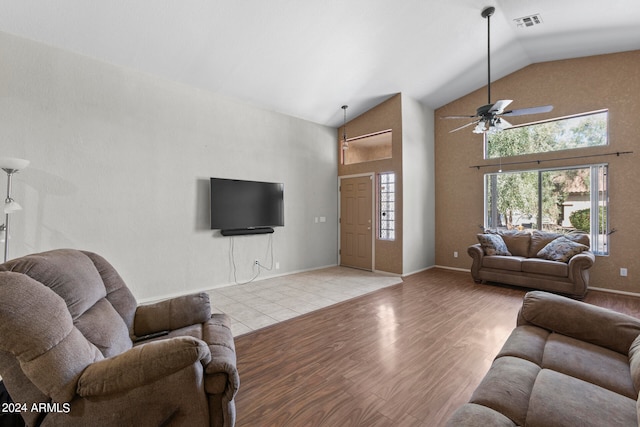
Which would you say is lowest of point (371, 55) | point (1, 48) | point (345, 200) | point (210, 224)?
point (210, 224)

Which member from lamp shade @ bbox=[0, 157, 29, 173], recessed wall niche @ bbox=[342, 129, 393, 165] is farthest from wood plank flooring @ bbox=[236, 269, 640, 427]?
recessed wall niche @ bbox=[342, 129, 393, 165]

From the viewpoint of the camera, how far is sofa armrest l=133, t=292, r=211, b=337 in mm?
1927

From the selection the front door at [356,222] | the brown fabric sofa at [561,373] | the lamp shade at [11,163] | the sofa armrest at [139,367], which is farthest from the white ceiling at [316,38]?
the brown fabric sofa at [561,373]

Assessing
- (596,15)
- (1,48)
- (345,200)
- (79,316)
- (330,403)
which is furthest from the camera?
(345,200)

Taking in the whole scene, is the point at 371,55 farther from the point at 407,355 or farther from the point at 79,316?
the point at 79,316

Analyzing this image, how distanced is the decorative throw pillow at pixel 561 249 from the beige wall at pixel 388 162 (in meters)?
2.32

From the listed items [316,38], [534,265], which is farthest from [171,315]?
[534,265]

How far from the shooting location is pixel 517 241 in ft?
16.7

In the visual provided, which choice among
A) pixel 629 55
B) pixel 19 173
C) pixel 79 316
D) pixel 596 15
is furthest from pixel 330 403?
pixel 629 55

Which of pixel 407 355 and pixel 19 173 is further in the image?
pixel 19 173

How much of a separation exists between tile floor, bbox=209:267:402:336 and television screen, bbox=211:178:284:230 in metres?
1.07

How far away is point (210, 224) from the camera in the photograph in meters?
4.63

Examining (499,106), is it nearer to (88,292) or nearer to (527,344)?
(527,344)

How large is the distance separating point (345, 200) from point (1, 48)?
18.0 ft
